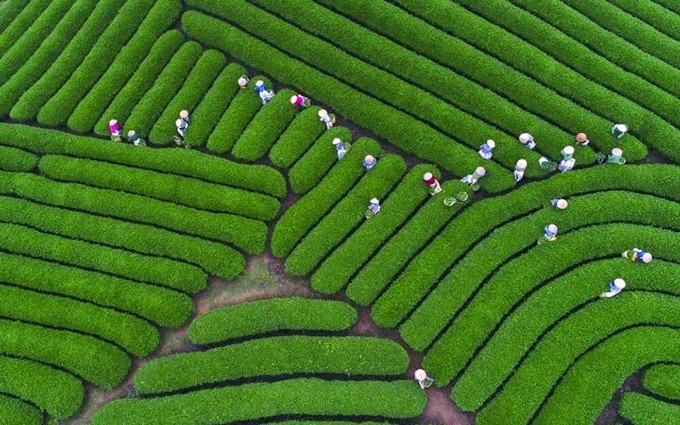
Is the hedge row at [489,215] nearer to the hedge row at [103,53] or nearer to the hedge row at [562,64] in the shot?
the hedge row at [562,64]

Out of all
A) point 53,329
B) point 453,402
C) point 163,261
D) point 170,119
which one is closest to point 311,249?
point 163,261

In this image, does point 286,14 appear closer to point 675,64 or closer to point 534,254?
point 534,254

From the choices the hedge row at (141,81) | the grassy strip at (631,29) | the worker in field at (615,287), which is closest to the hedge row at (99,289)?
the hedge row at (141,81)

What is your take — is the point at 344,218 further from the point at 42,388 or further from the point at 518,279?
the point at 42,388

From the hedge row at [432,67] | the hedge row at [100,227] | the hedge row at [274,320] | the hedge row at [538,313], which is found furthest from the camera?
the hedge row at [432,67]

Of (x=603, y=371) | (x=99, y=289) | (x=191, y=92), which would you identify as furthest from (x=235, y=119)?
(x=603, y=371)
